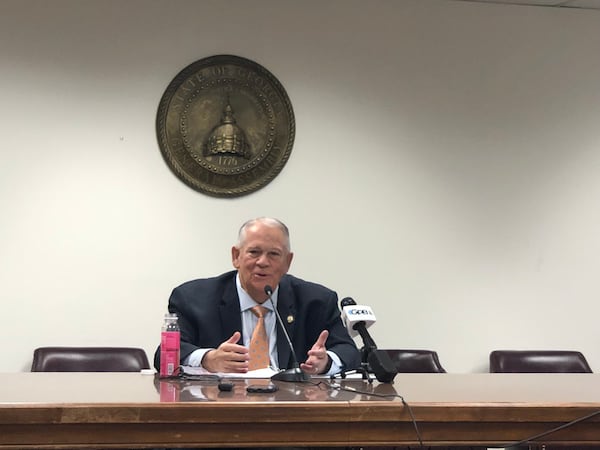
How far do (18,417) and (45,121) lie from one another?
2.69 metres

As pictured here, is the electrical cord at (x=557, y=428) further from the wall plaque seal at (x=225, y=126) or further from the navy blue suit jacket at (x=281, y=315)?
the wall plaque seal at (x=225, y=126)

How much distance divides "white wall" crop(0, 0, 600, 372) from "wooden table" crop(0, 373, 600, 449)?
2102 mm

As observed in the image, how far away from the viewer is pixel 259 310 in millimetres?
2869

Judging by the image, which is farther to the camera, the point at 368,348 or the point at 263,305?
the point at 263,305

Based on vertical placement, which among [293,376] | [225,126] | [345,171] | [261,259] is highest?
[225,126]

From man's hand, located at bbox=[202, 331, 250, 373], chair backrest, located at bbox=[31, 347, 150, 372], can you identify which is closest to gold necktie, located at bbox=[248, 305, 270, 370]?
man's hand, located at bbox=[202, 331, 250, 373]

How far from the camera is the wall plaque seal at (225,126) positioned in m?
4.21

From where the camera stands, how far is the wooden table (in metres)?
1.75

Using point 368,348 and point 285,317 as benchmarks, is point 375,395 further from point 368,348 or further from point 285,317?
point 285,317

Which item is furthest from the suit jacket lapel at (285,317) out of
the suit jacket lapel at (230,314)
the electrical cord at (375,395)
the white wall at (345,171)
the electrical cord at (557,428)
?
the white wall at (345,171)

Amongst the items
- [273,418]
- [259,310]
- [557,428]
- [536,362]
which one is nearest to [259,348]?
[259,310]

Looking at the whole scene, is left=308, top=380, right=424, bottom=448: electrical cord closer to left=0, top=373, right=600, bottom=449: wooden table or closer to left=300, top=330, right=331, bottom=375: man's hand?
left=0, top=373, right=600, bottom=449: wooden table

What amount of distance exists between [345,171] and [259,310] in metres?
1.73

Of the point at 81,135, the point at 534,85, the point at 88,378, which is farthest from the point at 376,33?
the point at 88,378
